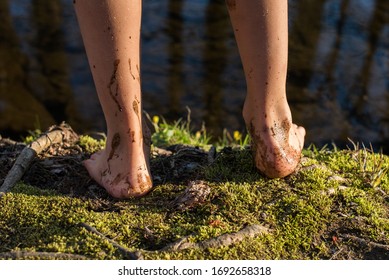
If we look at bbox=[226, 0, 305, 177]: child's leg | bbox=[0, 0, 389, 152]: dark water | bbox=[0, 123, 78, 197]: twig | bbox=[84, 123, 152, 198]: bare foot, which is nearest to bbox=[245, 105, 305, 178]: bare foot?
bbox=[226, 0, 305, 177]: child's leg

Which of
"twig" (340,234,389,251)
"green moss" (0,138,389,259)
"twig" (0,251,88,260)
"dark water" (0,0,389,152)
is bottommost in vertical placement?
"dark water" (0,0,389,152)

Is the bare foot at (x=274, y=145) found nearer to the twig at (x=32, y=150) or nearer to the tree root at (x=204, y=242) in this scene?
the tree root at (x=204, y=242)

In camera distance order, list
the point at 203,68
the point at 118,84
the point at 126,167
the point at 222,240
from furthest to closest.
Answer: the point at 203,68
the point at 126,167
the point at 118,84
the point at 222,240

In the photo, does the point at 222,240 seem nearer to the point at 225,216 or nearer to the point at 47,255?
the point at 225,216

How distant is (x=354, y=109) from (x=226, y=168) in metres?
3.17

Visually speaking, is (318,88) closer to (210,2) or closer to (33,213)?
(210,2)

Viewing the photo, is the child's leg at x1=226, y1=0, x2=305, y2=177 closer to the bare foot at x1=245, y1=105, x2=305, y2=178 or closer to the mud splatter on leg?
the bare foot at x1=245, y1=105, x2=305, y2=178

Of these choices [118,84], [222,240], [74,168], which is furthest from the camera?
[74,168]

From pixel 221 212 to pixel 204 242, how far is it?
0.72 feet

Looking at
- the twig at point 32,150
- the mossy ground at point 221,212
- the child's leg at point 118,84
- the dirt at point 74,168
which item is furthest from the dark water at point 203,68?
the child's leg at point 118,84

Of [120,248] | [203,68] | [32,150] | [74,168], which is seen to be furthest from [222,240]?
[203,68]

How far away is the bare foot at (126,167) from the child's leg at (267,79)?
482mm

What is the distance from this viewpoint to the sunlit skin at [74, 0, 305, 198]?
2.33 m

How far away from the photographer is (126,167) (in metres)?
2.57
